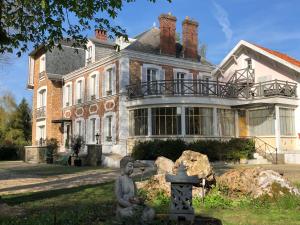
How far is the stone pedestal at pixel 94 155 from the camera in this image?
24781 mm

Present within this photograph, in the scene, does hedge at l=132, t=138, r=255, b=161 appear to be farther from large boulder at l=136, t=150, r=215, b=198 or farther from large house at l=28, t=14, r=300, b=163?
large boulder at l=136, t=150, r=215, b=198

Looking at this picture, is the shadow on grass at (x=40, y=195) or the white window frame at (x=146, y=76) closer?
the shadow on grass at (x=40, y=195)

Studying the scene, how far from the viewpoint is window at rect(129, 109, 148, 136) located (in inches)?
1008

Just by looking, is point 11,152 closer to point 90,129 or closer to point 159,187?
point 90,129

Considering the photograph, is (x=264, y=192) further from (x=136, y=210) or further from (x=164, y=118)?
(x=164, y=118)

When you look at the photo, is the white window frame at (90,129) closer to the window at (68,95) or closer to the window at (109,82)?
the window at (109,82)

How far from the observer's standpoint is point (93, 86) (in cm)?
3122

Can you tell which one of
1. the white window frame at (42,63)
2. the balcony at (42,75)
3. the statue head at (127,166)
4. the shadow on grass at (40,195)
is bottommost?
the shadow on grass at (40,195)

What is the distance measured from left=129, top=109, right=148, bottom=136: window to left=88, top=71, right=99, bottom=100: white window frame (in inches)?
195

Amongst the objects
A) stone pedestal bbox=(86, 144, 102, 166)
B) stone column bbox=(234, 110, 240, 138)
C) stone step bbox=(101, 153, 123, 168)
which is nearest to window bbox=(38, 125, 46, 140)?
stone pedestal bbox=(86, 144, 102, 166)

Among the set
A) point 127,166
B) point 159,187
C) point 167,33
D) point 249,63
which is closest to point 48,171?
point 159,187

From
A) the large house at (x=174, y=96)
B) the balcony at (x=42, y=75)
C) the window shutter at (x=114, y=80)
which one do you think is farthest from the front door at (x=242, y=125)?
the balcony at (x=42, y=75)

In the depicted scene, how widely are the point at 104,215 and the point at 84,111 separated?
2550 cm

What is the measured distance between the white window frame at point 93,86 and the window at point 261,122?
11.5 metres
